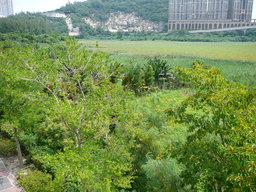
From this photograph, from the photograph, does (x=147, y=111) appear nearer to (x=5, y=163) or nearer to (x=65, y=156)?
(x=65, y=156)

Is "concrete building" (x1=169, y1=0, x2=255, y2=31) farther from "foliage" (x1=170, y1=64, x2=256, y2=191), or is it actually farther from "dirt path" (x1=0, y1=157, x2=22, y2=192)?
"dirt path" (x1=0, y1=157, x2=22, y2=192)

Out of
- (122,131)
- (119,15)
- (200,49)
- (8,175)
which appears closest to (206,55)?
(200,49)

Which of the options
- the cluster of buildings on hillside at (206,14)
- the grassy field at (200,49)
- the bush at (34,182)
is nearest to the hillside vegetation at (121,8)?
the cluster of buildings on hillside at (206,14)

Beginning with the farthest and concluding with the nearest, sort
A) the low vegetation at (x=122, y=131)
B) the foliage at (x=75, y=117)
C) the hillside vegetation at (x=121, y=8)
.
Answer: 1. the hillside vegetation at (x=121, y=8)
2. the foliage at (x=75, y=117)
3. the low vegetation at (x=122, y=131)

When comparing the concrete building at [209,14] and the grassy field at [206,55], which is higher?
the concrete building at [209,14]

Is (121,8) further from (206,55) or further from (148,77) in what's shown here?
(148,77)

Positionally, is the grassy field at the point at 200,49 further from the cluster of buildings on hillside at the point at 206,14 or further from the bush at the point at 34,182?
the bush at the point at 34,182

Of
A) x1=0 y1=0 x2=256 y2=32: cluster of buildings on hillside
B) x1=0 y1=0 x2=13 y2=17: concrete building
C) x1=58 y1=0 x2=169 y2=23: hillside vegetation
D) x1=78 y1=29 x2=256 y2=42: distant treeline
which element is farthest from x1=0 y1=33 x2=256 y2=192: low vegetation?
x1=58 y1=0 x2=169 y2=23: hillside vegetation
